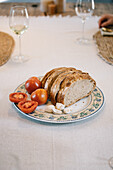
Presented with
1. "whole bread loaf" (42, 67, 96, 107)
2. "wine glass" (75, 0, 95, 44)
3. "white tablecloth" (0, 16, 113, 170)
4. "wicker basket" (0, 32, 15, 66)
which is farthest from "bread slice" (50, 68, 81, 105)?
"wine glass" (75, 0, 95, 44)

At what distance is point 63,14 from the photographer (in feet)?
7.43

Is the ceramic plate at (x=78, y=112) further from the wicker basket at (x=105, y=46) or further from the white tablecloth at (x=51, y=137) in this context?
the wicker basket at (x=105, y=46)

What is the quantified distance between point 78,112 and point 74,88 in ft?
0.33

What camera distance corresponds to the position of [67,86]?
83 cm

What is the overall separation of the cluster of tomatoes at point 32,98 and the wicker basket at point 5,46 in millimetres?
410

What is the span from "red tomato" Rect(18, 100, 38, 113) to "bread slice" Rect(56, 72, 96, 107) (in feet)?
0.30

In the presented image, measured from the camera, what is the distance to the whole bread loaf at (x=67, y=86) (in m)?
0.84

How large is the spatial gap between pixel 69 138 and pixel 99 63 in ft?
2.24

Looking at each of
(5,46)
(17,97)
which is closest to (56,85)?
(17,97)

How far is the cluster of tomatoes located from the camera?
80 centimetres

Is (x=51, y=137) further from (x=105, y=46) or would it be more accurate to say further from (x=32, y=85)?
(x=105, y=46)

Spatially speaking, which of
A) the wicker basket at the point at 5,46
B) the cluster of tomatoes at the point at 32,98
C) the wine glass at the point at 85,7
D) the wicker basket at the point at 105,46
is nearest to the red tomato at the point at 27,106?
the cluster of tomatoes at the point at 32,98

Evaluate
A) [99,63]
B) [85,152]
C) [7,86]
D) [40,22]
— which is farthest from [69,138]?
[40,22]

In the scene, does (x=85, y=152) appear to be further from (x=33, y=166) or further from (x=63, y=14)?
(x=63, y=14)
